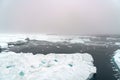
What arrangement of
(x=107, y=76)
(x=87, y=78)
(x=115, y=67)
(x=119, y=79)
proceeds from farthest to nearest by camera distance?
(x=115, y=67) < (x=107, y=76) < (x=119, y=79) < (x=87, y=78)

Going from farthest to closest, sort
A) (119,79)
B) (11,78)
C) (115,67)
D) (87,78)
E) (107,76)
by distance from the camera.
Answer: (115,67) → (107,76) → (119,79) → (87,78) → (11,78)

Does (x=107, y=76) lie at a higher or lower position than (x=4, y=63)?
lower

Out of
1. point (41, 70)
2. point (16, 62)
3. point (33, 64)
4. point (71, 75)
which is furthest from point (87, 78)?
point (16, 62)

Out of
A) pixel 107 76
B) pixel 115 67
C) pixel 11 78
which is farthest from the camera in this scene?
pixel 115 67

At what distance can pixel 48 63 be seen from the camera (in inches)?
432

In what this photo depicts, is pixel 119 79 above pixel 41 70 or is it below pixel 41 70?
below

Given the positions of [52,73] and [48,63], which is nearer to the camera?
[52,73]

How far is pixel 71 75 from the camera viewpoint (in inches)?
345

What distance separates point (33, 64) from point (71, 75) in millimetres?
3039

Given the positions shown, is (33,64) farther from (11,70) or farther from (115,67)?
(115,67)

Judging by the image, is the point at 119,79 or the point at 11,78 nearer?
the point at 11,78

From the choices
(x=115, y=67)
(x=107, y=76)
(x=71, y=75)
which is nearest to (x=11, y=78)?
(x=71, y=75)

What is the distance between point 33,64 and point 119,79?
5082 millimetres

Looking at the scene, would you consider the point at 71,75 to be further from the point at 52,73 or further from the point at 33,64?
the point at 33,64
